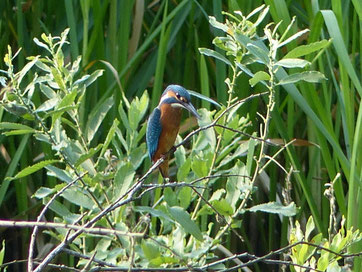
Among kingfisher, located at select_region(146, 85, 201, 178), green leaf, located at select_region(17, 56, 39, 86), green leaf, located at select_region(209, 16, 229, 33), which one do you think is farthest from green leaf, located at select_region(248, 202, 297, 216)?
kingfisher, located at select_region(146, 85, 201, 178)

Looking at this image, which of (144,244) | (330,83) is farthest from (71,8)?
(144,244)

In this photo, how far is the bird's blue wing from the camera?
6.71 ft

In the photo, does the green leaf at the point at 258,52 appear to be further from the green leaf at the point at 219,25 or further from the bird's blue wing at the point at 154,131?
the bird's blue wing at the point at 154,131

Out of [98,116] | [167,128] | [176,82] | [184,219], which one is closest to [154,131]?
[167,128]

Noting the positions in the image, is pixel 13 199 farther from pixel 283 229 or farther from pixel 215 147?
pixel 215 147

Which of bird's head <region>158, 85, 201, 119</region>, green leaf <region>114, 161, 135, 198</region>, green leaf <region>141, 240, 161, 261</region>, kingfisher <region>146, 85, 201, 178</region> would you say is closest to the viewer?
green leaf <region>141, 240, 161, 261</region>

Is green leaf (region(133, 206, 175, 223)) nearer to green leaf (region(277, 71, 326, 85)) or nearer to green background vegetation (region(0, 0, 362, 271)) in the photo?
green leaf (region(277, 71, 326, 85))

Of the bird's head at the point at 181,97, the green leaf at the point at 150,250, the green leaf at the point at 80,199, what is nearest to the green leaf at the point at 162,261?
the green leaf at the point at 150,250

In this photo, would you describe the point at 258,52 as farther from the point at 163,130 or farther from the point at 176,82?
the point at 176,82

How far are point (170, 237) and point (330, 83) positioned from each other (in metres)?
1.14

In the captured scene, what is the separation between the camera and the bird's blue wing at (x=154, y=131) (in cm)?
204


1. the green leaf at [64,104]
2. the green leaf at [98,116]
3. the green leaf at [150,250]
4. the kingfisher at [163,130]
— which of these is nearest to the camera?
the green leaf at [150,250]

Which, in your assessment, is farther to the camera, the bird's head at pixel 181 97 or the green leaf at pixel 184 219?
the bird's head at pixel 181 97

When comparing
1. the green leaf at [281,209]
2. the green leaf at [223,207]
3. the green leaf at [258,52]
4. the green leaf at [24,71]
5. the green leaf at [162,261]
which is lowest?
the green leaf at [162,261]
